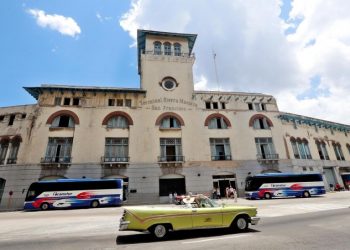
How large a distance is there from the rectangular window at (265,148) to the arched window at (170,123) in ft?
42.3

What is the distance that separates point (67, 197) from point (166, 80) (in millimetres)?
21323

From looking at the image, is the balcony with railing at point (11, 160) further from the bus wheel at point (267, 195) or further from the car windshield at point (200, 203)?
the bus wheel at point (267, 195)

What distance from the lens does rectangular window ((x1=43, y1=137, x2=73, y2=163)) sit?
27.1m

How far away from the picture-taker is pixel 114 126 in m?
30.0

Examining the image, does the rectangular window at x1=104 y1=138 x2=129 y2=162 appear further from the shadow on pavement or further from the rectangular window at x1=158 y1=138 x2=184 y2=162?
the shadow on pavement

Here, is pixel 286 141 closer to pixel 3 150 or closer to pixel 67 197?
pixel 67 197

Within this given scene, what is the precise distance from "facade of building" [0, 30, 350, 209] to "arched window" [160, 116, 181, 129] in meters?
0.15

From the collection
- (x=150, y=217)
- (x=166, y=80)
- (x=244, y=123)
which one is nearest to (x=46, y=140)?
(x=166, y=80)

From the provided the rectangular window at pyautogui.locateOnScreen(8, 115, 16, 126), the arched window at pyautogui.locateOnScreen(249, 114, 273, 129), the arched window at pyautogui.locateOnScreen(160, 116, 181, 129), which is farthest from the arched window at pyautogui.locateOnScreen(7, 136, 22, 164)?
the arched window at pyautogui.locateOnScreen(249, 114, 273, 129)

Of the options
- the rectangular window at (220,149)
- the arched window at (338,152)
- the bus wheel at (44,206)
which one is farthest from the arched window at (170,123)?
the arched window at (338,152)

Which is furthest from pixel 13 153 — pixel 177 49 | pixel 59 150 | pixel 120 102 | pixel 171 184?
pixel 177 49

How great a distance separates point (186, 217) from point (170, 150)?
72.6 feet

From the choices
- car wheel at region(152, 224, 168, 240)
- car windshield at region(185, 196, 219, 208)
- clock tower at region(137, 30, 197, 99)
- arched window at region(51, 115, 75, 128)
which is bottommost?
car wheel at region(152, 224, 168, 240)

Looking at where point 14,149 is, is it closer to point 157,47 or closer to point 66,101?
point 66,101
